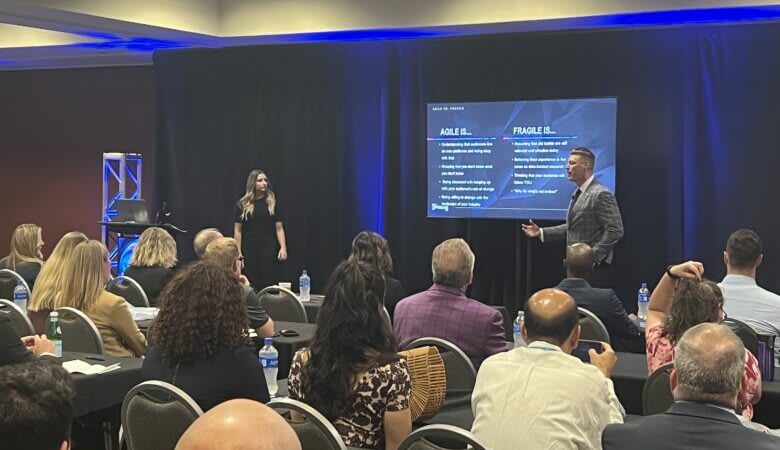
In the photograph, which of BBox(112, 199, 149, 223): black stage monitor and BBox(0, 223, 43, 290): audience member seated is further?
BBox(112, 199, 149, 223): black stage monitor

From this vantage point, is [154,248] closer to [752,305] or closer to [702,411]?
[752,305]

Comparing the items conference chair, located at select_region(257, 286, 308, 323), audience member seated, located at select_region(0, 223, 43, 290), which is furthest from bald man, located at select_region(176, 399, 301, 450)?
audience member seated, located at select_region(0, 223, 43, 290)

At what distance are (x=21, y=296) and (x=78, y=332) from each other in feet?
4.94

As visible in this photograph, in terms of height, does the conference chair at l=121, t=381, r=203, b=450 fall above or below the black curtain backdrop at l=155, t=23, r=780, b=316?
below

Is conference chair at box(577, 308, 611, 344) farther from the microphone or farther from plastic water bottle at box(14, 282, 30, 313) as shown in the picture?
the microphone

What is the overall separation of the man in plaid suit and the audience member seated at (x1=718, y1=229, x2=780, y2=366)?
2516mm

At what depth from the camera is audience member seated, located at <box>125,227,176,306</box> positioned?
6.08m

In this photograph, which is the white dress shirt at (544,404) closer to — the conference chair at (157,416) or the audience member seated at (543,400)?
the audience member seated at (543,400)

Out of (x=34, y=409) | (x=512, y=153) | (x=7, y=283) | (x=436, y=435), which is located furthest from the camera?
(x=512, y=153)

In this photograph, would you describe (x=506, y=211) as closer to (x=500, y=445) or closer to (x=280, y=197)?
(x=280, y=197)

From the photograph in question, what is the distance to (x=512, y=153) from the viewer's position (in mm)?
8211

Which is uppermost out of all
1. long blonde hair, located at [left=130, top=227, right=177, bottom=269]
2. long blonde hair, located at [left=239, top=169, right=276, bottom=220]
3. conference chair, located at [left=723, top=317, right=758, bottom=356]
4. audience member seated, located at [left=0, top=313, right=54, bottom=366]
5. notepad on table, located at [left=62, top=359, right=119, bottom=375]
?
long blonde hair, located at [left=239, top=169, right=276, bottom=220]

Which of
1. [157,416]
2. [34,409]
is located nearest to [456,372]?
[157,416]

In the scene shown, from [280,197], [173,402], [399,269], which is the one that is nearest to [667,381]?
[173,402]
